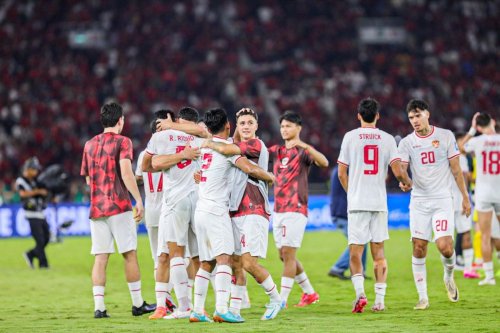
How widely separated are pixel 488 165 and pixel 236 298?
223 inches

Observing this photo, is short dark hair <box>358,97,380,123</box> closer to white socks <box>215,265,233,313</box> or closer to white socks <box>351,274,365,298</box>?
white socks <box>351,274,365,298</box>

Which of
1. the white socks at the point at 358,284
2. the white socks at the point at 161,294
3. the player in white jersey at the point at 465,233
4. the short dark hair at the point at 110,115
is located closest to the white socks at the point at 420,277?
the white socks at the point at 358,284

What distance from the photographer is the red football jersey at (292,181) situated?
1196 cm

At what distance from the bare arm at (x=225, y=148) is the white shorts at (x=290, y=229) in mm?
2005

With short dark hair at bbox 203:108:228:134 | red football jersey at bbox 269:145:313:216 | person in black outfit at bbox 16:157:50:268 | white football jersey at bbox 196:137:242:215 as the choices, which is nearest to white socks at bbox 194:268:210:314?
white football jersey at bbox 196:137:242:215

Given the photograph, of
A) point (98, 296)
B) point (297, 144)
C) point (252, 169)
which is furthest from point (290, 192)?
point (98, 296)

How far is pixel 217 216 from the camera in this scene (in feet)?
33.3

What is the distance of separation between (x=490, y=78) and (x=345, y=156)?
30.6 metres

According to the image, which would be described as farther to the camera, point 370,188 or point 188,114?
point 370,188

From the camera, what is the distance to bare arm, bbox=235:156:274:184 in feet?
33.3

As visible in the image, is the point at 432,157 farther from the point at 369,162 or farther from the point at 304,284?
the point at 304,284

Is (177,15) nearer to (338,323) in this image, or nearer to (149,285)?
(149,285)

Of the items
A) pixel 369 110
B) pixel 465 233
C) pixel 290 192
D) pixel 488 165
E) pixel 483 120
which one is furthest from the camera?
pixel 465 233

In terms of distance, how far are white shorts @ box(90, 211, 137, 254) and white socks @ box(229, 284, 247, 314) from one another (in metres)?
1.34
